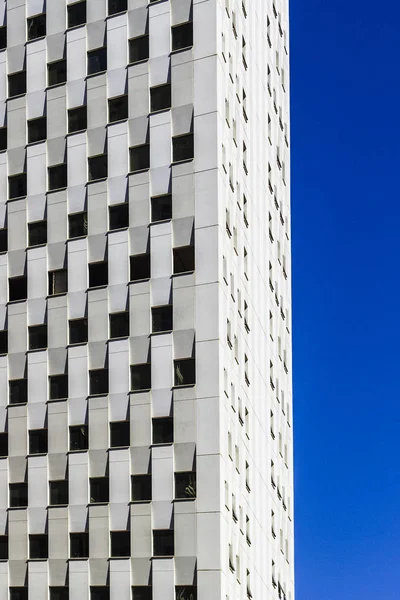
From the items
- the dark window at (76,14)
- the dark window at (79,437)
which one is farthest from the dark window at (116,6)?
the dark window at (79,437)

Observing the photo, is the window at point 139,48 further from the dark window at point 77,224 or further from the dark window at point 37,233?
the dark window at point 37,233

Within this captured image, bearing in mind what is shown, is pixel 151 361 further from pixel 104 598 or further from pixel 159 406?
pixel 104 598

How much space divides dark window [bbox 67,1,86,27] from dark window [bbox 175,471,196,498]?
24.3 m

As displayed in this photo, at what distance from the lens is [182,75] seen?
55.2m

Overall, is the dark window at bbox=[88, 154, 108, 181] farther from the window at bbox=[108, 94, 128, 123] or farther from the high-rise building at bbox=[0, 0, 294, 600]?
the window at bbox=[108, 94, 128, 123]

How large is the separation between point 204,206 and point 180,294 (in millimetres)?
4421

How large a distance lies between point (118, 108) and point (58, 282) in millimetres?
9283

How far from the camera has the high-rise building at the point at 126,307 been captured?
5112 centimetres

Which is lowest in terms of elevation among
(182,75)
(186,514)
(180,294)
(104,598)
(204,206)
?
(104,598)

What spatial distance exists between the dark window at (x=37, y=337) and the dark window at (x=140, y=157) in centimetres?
914

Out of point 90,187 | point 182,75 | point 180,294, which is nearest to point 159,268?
point 180,294

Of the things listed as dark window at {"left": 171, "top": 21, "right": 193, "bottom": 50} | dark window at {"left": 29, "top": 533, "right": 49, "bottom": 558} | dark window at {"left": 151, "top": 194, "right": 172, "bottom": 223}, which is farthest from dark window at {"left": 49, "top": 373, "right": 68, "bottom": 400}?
dark window at {"left": 171, "top": 21, "right": 193, "bottom": 50}

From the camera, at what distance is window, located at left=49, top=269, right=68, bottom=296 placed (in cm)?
5584

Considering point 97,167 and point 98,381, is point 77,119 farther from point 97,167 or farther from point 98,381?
point 98,381
